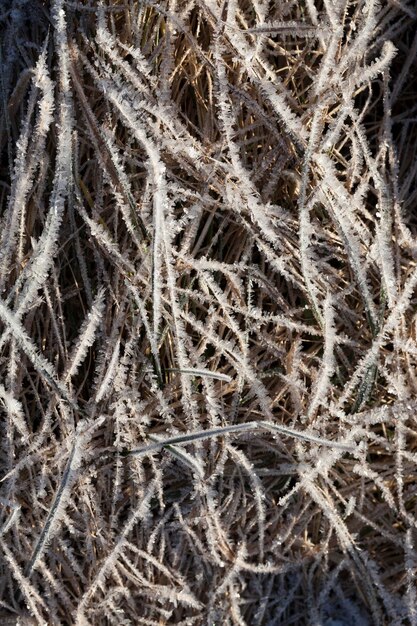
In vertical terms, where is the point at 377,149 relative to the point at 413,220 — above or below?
above

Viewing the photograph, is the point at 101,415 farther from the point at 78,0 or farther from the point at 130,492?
the point at 78,0

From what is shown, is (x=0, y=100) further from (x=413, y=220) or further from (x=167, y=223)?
(x=413, y=220)

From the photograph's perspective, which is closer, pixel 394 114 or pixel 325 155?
pixel 325 155

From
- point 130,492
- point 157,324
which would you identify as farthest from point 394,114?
point 130,492

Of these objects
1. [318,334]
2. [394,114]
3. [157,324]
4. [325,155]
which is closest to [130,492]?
[157,324]

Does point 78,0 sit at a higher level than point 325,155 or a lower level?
higher

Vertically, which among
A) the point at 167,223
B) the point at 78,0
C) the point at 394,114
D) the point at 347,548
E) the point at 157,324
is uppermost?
the point at 78,0
